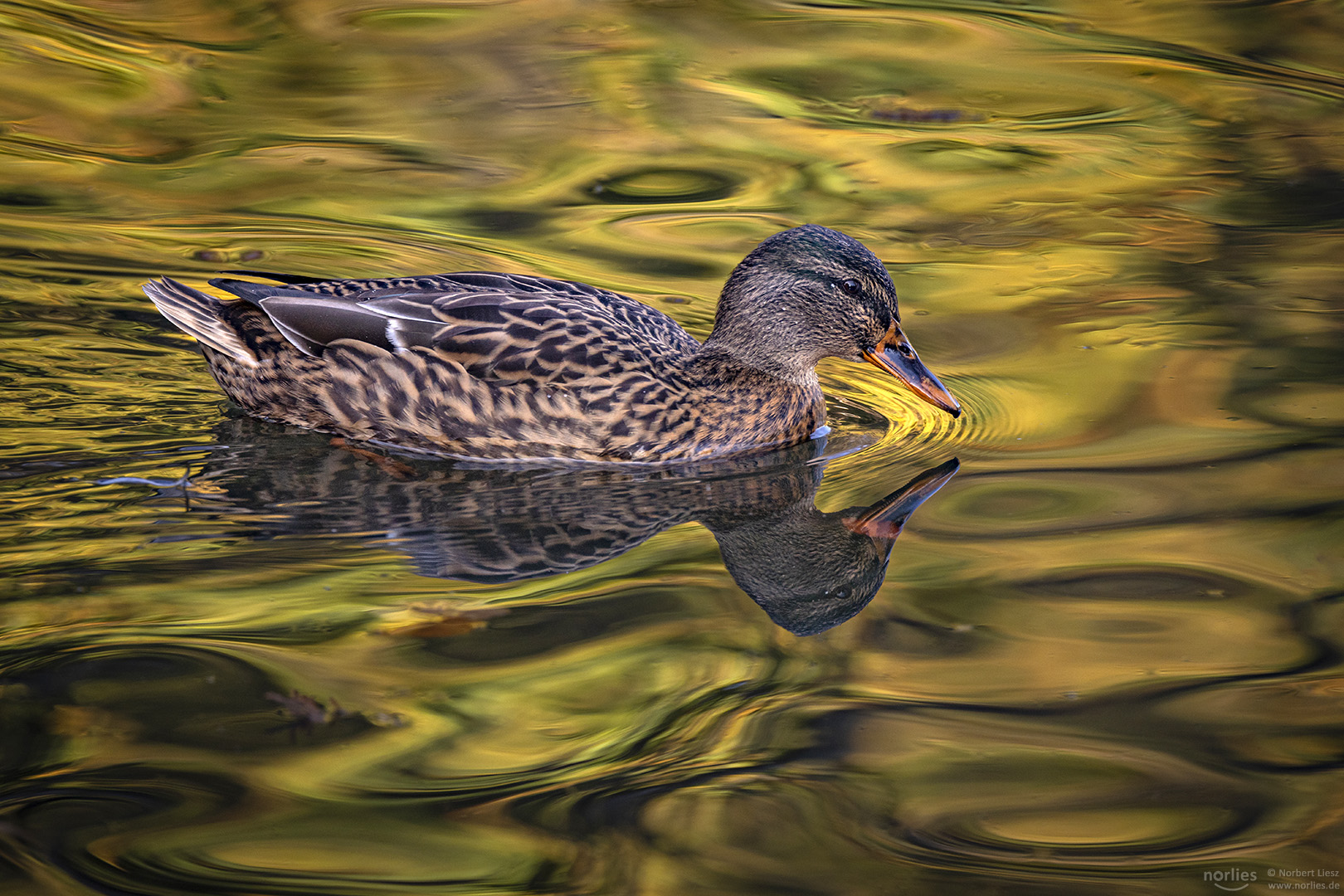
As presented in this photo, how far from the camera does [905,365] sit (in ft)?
21.6

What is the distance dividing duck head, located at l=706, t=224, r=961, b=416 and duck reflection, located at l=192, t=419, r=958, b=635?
1.51ft

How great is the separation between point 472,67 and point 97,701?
7.70m

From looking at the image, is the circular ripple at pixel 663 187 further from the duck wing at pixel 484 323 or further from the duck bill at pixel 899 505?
the duck bill at pixel 899 505

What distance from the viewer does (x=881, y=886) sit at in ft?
12.1

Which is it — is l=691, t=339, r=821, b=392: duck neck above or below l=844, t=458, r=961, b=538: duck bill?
above

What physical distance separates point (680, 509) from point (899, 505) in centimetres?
88

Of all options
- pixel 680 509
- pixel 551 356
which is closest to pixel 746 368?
pixel 551 356

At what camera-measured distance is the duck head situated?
6500 mm


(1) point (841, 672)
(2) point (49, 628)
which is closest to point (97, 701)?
(2) point (49, 628)

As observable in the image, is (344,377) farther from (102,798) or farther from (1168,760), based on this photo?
(1168,760)

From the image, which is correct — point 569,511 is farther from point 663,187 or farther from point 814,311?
point 663,187

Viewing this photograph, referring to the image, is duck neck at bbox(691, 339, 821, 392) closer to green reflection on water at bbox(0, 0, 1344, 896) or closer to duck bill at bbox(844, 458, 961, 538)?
green reflection on water at bbox(0, 0, 1344, 896)

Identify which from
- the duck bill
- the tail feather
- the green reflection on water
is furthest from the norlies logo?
the tail feather

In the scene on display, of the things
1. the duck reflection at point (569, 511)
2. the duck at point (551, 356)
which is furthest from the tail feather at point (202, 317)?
the duck reflection at point (569, 511)
